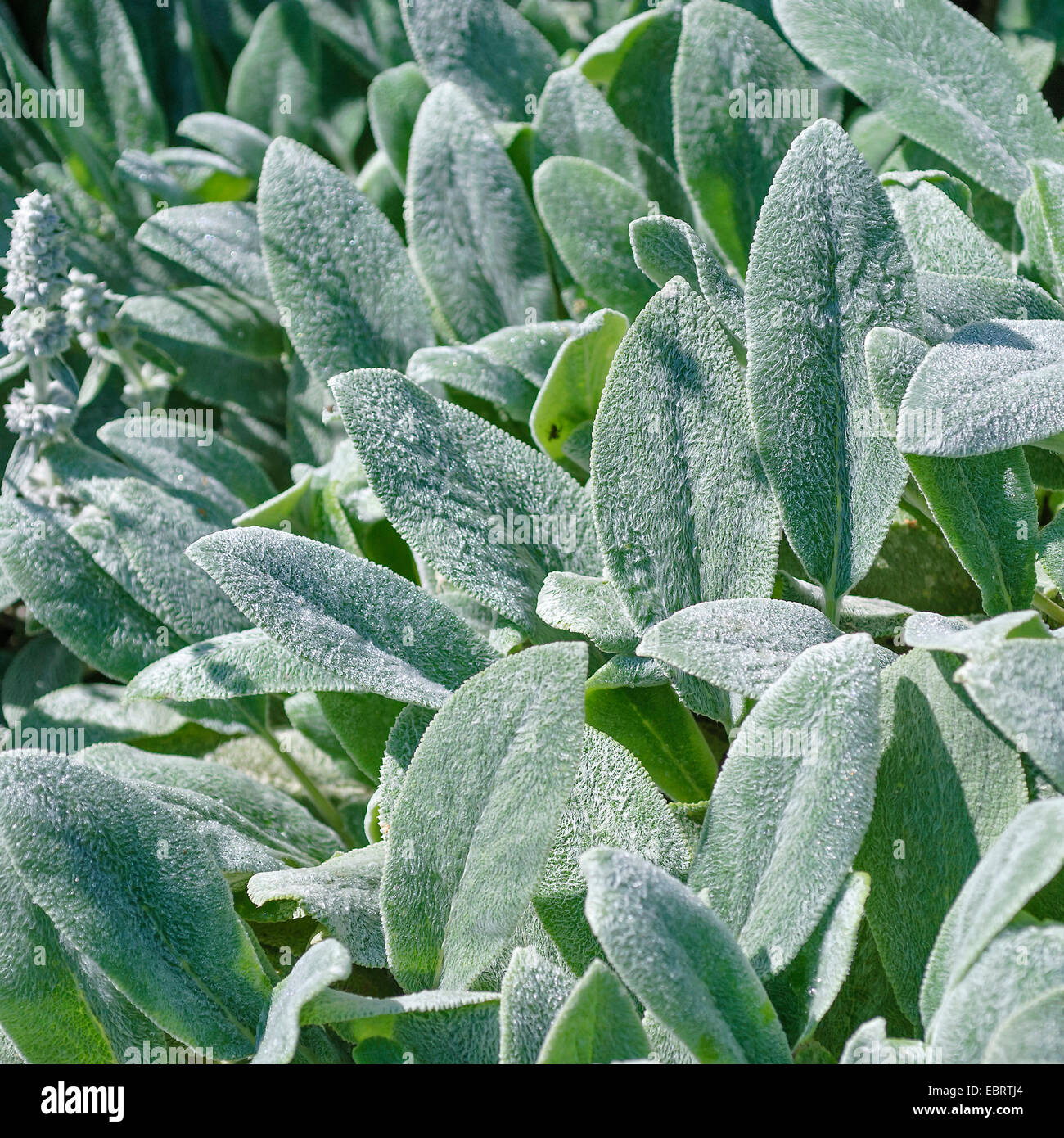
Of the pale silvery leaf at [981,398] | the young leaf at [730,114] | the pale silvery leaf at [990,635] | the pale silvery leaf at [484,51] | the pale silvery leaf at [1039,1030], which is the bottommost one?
the pale silvery leaf at [1039,1030]

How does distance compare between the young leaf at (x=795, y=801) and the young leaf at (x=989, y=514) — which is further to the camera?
the young leaf at (x=989, y=514)

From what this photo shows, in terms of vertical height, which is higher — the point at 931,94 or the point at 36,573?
the point at 931,94

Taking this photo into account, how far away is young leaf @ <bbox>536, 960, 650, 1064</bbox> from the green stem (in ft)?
1.88

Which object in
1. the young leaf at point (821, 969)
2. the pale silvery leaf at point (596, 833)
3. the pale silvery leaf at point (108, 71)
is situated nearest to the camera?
the young leaf at point (821, 969)

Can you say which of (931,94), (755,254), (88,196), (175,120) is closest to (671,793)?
(755,254)

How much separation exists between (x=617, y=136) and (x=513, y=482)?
0.60 m

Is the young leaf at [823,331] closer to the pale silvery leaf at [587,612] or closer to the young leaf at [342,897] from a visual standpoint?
the pale silvery leaf at [587,612]

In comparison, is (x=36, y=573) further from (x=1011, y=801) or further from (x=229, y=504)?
(x=1011, y=801)

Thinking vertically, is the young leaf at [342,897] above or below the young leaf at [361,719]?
below

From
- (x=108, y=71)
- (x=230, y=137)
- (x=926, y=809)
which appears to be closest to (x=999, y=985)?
(x=926, y=809)

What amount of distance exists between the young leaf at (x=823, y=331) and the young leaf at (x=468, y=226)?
17.9 inches

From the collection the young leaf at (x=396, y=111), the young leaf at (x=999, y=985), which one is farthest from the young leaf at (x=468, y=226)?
the young leaf at (x=999, y=985)

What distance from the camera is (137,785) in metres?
1.02

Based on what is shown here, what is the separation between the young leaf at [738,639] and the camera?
0.86 m
